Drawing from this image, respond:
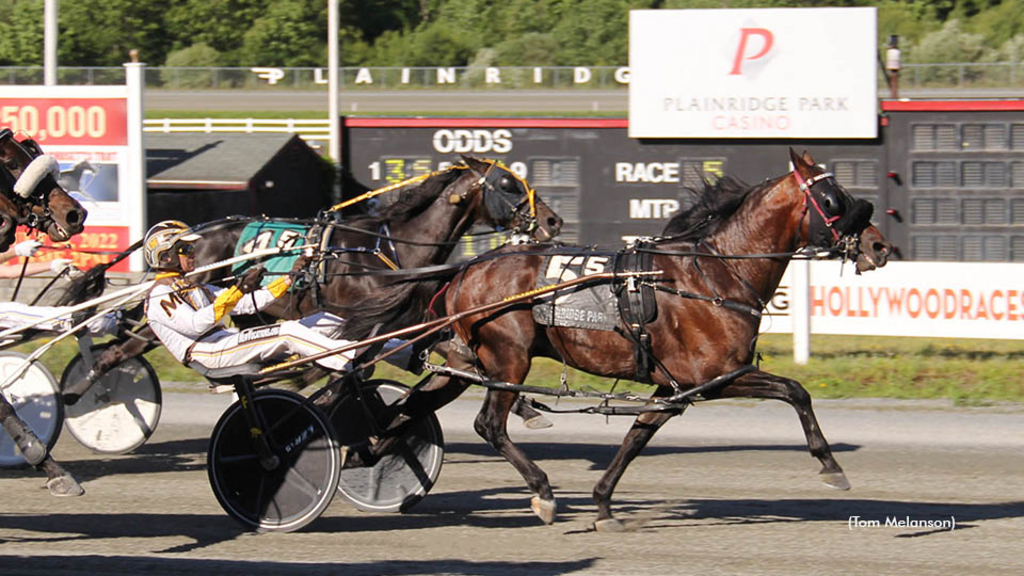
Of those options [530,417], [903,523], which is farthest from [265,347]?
[903,523]

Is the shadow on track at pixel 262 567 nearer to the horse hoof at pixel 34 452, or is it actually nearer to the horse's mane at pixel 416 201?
the horse hoof at pixel 34 452

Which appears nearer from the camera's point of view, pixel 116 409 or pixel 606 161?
pixel 116 409

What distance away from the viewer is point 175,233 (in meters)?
7.71

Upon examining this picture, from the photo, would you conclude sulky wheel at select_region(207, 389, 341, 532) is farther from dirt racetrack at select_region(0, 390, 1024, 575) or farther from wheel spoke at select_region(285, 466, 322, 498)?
dirt racetrack at select_region(0, 390, 1024, 575)

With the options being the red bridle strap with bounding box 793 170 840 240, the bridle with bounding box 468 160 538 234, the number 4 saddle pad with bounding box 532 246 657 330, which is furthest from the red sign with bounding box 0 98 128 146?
the red bridle strap with bounding box 793 170 840 240

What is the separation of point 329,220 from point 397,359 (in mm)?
2329

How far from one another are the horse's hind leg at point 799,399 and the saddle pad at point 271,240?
3.61 m

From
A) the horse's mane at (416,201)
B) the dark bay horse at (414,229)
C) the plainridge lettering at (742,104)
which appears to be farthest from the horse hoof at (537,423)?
the plainridge lettering at (742,104)

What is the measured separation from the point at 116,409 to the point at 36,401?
2.25 ft

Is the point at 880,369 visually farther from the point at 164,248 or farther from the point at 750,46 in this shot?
the point at 164,248

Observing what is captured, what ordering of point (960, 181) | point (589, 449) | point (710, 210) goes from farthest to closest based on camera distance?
point (960, 181)
point (589, 449)
point (710, 210)

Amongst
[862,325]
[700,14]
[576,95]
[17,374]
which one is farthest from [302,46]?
[17,374]

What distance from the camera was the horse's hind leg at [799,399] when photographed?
7.05 metres

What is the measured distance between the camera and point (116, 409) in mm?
9273
